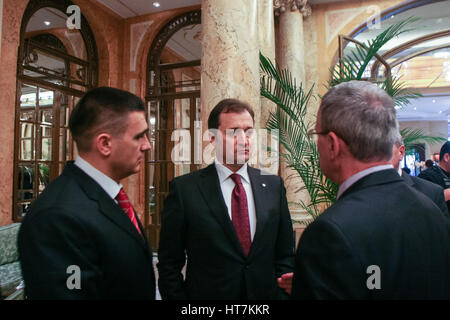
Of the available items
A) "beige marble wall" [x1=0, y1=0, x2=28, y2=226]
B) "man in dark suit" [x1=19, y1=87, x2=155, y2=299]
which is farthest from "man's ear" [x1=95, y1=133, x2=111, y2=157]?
"beige marble wall" [x1=0, y1=0, x2=28, y2=226]

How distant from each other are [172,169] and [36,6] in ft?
11.6

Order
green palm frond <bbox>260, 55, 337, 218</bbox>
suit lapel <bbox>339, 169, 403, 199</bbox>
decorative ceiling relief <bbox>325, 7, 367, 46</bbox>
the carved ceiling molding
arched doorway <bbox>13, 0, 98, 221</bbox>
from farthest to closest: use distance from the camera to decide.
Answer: decorative ceiling relief <bbox>325, 7, 367, 46</bbox> → the carved ceiling molding → arched doorway <bbox>13, 0, 98, 221</bbox> → green palm frond <bbox>260, 55, 337, 218</bbox> → suit lapel <bbox>339, 169, 403, 199</bbox>

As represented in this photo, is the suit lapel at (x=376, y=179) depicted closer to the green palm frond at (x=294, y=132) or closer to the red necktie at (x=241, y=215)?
the red necktie at (x=241, y=215)

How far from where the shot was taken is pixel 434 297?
0.86 metres

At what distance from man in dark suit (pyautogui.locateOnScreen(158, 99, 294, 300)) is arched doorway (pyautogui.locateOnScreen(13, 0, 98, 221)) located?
A: 4.40 meters

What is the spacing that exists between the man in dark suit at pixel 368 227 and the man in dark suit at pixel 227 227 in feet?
2.00

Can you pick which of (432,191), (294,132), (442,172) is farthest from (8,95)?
(442,172)

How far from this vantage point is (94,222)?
968 millimetres

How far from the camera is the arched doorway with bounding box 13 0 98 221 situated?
5016 mm

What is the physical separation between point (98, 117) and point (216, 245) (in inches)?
29.6

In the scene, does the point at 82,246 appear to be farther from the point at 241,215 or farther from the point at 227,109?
the point at 227,109

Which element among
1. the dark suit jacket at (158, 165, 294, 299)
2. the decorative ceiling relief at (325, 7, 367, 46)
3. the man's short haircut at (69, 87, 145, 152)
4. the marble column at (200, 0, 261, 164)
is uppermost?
the decorative ceiling relief at (325, 7, 367, 46)

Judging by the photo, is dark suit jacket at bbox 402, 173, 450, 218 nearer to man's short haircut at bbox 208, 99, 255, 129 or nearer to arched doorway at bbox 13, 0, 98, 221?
man's short haircut at bbox 208, 99, 255, 129
